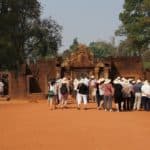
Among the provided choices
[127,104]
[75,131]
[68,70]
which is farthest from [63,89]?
[68,70]

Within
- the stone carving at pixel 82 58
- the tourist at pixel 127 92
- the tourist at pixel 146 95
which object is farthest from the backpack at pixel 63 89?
the stone carving at pixel 82 58

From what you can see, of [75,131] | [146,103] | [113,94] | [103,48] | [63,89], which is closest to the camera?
[75,131]

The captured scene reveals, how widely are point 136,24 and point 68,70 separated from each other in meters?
12.7

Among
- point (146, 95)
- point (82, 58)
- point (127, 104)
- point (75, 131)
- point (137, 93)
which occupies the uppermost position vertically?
point (82, 58)

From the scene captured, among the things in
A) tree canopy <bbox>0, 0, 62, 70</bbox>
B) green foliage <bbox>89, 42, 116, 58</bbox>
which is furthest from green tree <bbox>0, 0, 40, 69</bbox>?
green foliage <bbox>89, 42, 116, 58</bbox>

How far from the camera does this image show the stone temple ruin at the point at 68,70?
4353 cm

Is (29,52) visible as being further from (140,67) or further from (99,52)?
(99,52)

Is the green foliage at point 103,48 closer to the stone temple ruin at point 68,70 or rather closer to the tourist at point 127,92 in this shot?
the stone temple ruin at point 68,70

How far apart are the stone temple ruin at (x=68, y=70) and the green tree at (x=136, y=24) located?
8.86 meters

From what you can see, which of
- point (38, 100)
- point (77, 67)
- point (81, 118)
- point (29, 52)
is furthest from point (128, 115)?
point (29, 52)

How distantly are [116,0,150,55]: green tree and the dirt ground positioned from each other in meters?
A: 28.0

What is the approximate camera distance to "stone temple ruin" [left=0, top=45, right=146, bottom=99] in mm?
43531

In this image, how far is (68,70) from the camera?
4403cm

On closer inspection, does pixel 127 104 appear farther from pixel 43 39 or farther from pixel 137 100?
pixel 43 39
